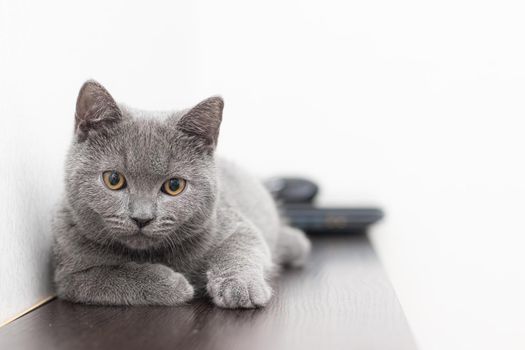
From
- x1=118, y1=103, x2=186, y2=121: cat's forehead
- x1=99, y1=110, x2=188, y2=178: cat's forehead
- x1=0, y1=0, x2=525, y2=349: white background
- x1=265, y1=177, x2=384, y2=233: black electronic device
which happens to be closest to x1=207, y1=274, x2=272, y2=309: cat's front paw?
x1=99, y1=110, x2=188, y2=178: cat's forehead

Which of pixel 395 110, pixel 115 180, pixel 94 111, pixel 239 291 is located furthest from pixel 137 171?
pixel 395 110

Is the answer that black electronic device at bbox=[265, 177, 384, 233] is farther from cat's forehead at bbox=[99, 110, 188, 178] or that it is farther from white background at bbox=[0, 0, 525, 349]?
cat's forehead at bbox=[99, 110, 188, 178]

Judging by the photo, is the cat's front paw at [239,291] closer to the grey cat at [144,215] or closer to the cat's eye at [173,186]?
the grey cat at [144,215]

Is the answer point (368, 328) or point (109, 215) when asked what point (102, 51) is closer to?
point (109, 215)

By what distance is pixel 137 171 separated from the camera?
131cm

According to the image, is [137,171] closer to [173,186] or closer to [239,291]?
[173,186]

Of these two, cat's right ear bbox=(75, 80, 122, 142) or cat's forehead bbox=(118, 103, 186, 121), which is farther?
cat's forehead bbox=(118, 103, 186, 121)

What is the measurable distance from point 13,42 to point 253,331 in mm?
788

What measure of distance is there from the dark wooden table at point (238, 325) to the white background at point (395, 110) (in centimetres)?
88

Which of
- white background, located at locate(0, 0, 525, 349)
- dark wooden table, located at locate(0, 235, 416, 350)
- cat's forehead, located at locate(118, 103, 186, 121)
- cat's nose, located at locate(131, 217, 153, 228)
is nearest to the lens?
dark wooden table, located at locate(0, 235, 416, 350)

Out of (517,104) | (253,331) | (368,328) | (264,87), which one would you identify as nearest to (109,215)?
(253,331)

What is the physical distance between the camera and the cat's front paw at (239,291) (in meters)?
1.33

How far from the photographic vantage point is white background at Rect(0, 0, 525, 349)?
2.43m

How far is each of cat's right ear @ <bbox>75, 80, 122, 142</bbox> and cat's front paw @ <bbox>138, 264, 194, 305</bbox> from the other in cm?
32
